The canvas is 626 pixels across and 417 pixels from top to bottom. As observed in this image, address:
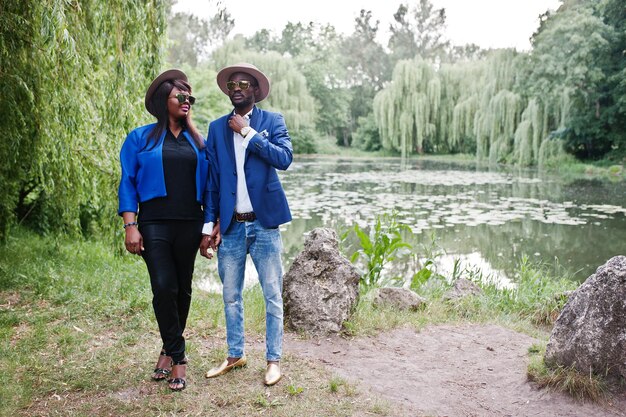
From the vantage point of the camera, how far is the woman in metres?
2.71

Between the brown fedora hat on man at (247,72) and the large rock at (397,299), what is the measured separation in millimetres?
2488

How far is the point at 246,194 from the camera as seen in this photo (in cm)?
280

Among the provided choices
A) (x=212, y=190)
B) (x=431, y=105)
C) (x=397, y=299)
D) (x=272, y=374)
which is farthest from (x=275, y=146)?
(x=431, y=105)

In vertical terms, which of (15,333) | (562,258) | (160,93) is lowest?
(562,258)

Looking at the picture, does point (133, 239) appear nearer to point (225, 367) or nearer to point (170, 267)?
point (170, 267)

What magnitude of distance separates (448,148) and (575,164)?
11222 mm

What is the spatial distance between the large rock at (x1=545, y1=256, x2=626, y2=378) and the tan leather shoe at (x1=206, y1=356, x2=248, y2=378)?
1.76 metres

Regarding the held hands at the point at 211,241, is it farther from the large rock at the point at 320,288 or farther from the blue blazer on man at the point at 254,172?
the large rock at the point at 320,288

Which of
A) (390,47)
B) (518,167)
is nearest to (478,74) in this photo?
(518,167)

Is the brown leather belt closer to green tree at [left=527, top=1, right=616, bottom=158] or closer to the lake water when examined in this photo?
the lake water

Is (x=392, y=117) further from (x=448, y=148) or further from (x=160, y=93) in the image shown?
(x=160, y=93)

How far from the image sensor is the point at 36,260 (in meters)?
5.47

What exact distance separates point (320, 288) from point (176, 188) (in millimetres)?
1586

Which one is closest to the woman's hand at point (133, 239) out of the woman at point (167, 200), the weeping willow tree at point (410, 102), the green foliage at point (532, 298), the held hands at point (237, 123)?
the woman at point (167, 200)
